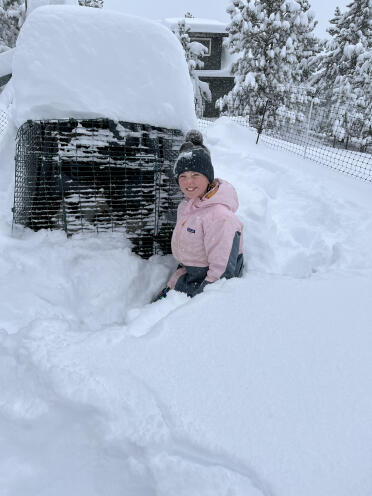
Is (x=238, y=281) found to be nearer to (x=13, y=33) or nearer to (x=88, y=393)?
(x=88, y=393)

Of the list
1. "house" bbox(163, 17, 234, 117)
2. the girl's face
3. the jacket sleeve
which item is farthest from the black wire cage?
"house" bbox(163, 17, 234, 117)

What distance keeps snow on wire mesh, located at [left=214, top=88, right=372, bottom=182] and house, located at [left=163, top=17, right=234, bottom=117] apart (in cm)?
684

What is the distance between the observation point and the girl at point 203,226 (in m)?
2.38

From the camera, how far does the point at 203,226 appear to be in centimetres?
248

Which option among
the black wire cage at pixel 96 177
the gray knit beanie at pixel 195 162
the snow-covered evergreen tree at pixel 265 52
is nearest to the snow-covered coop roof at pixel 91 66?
the black wire cage at pixel 96 177

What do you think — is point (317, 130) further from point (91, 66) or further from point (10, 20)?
point (10, 20)

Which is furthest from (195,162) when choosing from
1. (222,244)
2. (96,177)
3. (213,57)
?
(213,57)

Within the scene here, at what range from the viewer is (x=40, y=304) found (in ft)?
7.22

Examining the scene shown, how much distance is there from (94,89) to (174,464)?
8.15 ft

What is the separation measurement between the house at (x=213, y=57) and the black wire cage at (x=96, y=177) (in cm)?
1746

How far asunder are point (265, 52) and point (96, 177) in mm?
12541

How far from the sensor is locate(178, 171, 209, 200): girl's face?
2508mm

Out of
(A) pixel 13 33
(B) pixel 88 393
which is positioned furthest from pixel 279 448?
(A) pixel 13 33

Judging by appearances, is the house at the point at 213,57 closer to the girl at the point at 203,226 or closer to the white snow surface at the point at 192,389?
the girl at the point at 203,226
